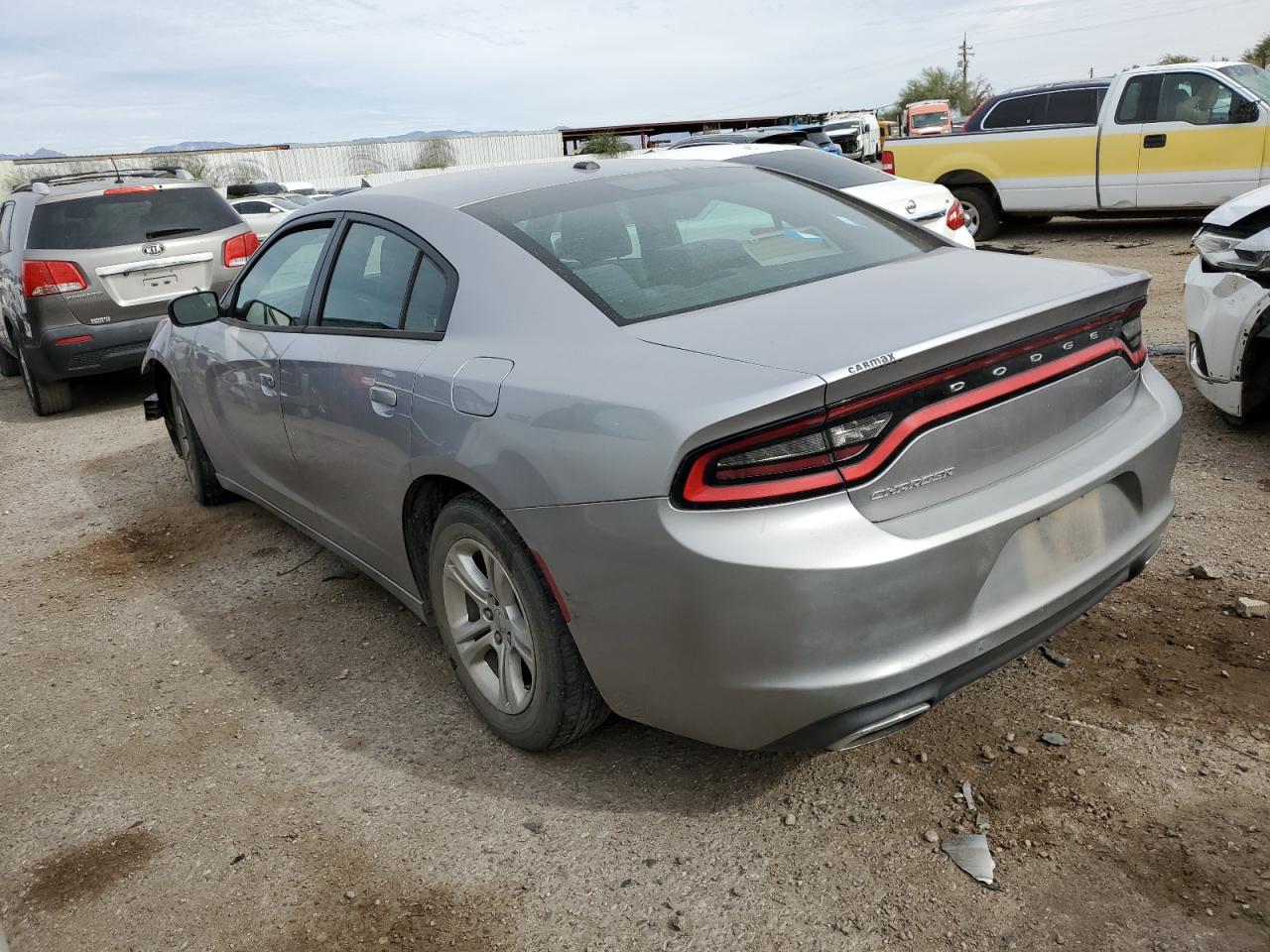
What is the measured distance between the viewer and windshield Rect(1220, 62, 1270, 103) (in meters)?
10.6

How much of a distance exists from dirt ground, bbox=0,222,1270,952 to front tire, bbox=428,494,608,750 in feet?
0.56

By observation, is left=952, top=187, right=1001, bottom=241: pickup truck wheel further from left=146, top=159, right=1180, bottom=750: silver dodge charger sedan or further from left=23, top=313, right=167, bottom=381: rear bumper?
left=146, top=159, right=1180, bottom=750: silver dodge charger sedan

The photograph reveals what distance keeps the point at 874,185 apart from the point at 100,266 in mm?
6003

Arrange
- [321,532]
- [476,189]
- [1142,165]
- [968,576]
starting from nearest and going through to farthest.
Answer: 1. [968,576]
2. [476,189]
3. [321,532]
4. [1142,165]

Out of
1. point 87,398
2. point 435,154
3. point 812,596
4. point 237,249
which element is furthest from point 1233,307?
point 435,154

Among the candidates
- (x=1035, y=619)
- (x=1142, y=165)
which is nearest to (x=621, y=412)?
(x=1035, y=619)

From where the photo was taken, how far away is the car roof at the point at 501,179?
3314mm

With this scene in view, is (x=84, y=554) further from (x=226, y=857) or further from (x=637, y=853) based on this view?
(x=637, y=853)

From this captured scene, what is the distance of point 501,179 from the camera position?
137 inches

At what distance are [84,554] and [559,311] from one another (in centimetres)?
358

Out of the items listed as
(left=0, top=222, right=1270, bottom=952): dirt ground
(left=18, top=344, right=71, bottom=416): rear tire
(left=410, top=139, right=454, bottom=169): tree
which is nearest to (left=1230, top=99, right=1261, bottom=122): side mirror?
(left=0, top=222, right=1270, bottom=952): dirt ground

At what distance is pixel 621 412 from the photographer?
90.3 inches

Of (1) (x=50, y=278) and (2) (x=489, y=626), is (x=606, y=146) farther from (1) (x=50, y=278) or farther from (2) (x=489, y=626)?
(2) (x=489, y=626)

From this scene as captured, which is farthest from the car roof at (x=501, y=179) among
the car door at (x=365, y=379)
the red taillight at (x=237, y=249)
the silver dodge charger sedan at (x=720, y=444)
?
the red taillight at (x=237, y=249)
